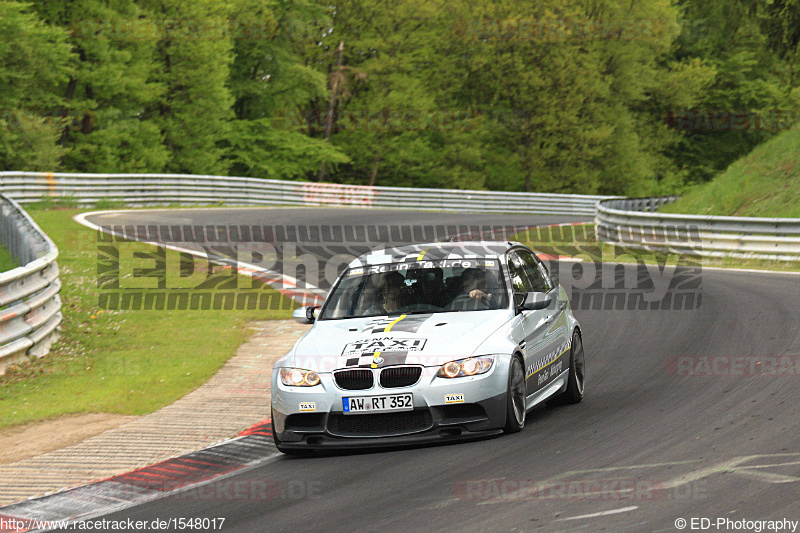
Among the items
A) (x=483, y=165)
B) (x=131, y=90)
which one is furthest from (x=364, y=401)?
(x=483, y=165)

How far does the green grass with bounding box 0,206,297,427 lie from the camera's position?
10328mm

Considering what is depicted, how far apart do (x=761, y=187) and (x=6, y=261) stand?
19.3 m

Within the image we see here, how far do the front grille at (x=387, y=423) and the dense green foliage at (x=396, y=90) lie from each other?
32126 millimetres

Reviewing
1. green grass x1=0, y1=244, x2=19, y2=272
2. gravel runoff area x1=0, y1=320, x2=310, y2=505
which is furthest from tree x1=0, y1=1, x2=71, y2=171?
gravel runoff area x1=0, y1=320, x2=310, y2=505

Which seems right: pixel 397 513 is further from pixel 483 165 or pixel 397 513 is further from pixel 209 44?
pixel 483 165

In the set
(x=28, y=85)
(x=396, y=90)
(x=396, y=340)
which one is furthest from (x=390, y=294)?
(x=396, y=90)

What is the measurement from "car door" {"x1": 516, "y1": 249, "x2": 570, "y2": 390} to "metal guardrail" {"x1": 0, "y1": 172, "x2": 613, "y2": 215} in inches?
884

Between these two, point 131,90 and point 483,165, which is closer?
point 131,90

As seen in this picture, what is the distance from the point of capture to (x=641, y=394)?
9.51 metres

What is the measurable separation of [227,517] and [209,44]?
4309 cm

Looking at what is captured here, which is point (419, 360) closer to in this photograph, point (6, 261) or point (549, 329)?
point (549, 329)

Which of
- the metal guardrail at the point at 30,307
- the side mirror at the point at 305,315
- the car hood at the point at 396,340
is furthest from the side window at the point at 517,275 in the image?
the metal guardrail at the point at 30,307

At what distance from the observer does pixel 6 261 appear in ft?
58.2

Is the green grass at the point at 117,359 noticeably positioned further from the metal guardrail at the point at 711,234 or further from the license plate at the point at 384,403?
the metal guardrail at the point at 711,234
